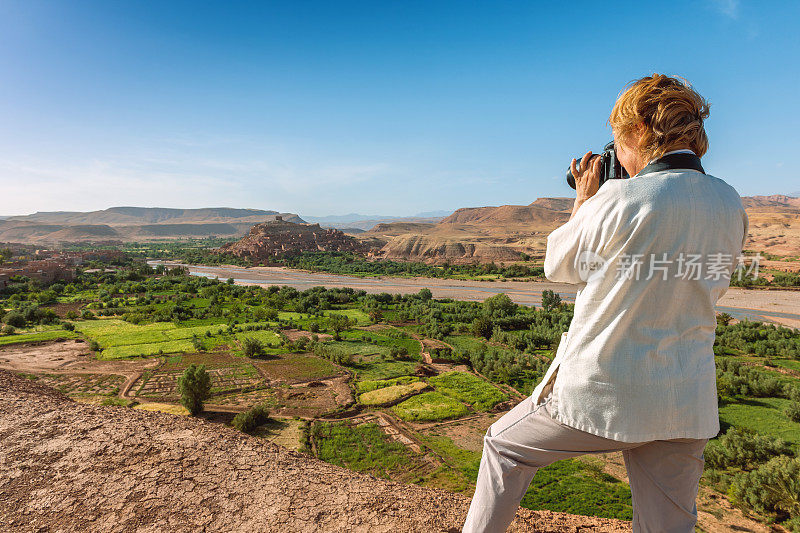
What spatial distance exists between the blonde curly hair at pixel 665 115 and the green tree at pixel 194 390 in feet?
50.3

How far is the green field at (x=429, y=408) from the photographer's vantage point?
14.0 m

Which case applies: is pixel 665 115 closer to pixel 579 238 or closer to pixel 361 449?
pixel 579 238

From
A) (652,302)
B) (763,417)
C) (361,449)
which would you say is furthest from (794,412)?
(652,302)

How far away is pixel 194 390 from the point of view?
1393cm

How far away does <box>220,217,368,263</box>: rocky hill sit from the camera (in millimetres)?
91250

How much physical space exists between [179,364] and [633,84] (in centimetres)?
2334

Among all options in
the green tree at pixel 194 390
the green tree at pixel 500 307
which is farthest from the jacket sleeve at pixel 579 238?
the green tree at pixel 500 307

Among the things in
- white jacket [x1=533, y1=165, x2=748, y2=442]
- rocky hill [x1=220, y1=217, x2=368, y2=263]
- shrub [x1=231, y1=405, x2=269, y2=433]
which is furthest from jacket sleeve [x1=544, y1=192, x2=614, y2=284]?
rocky hill [x1=220, y1=217, x2=368, y2=263]

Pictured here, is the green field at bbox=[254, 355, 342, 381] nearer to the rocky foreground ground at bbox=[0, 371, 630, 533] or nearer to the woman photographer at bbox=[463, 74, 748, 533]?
the rocky foreground ground at bbox=[0, 371, 630, 533]

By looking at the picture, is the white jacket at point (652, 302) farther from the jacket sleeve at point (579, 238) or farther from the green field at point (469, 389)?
the green field at point (469, 389)

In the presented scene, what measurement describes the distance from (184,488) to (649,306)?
12.4 feet

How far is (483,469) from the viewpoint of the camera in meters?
1.66

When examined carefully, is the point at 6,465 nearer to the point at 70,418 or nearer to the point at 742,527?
the point at 70,418

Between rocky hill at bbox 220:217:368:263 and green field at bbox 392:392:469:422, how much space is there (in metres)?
77.8
